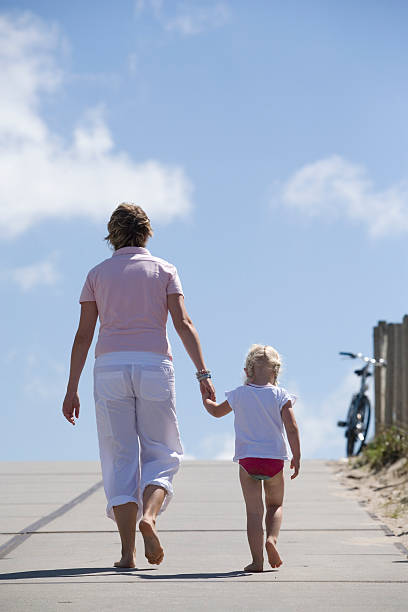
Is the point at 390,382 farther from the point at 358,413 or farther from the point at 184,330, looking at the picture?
the point at 184,330

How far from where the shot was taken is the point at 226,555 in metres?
6.66

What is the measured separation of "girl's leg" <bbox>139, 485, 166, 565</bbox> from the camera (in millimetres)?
5797

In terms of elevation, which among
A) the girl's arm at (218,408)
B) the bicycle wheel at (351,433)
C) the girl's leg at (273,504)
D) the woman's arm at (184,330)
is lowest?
the girl's leg at (273,504)

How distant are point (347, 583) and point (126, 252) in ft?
7.30

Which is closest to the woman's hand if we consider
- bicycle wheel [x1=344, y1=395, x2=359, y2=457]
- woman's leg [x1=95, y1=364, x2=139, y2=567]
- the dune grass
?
woman's leg [x1=95, y1=364, x2=139, y2=567]

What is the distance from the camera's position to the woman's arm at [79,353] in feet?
20.7

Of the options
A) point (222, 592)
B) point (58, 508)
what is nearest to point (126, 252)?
point (222, 592)

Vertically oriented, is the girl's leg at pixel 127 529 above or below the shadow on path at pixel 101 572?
above

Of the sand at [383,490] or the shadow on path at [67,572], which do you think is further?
the sand at [383,490]

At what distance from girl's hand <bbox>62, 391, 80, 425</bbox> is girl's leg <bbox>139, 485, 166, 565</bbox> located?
61 centimetres

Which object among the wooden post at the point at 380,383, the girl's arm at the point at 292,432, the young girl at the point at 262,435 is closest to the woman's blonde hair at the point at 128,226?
the young girl at the point at 262,435

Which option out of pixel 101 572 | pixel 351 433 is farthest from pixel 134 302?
pixel 351 433

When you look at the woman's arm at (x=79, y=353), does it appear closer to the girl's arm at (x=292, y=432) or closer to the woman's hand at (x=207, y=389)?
the woman's hand at (x=207, y=389)

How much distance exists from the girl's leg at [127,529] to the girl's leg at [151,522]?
4.0 inches
